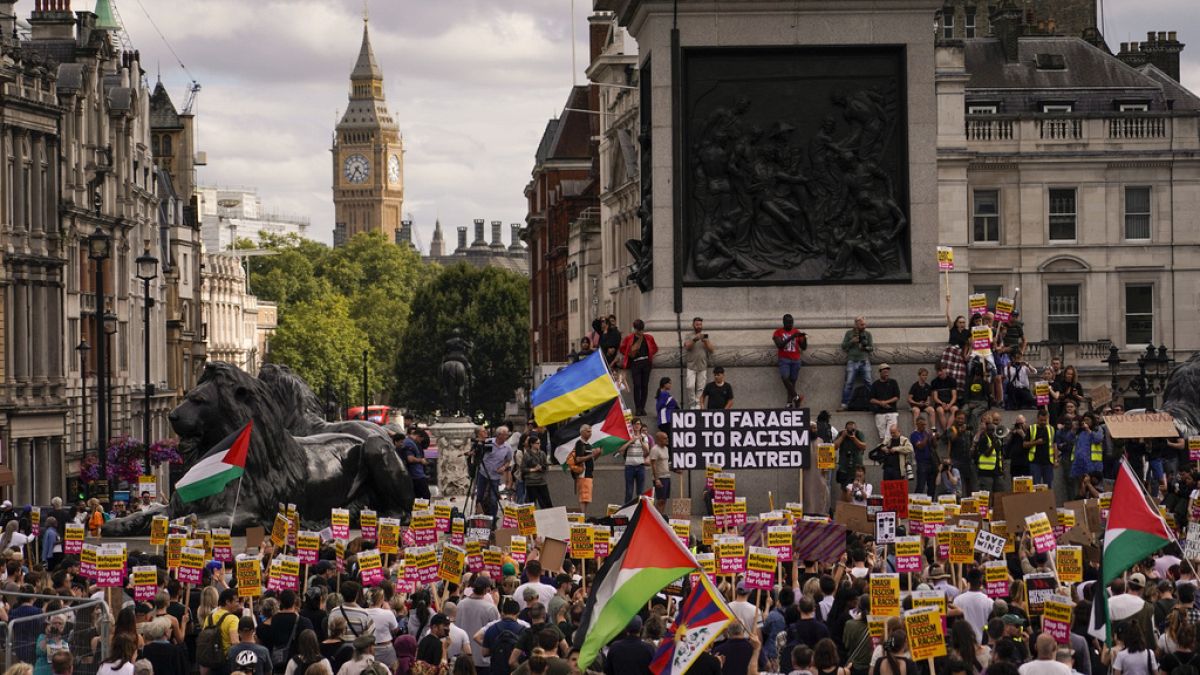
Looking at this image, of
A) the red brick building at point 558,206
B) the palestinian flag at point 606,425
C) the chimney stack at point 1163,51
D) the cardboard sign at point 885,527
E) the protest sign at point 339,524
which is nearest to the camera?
the cardboard sign at point 885,527

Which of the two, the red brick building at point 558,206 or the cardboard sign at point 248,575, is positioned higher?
the red brick building at point 558,206

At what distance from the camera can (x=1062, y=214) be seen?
7688 centimetres

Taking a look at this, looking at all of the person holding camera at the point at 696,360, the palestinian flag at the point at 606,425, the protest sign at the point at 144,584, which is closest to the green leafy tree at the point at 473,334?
the person holding camera at the point at 696,360

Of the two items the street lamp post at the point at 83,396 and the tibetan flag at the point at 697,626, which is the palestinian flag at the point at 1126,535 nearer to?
the tibetan flag at the point at 697,626

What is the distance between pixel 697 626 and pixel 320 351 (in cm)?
16641

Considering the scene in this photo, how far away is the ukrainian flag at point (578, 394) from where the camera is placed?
97.6 feet

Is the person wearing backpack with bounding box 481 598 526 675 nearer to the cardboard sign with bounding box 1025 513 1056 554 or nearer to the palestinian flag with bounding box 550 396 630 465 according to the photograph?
the cardboard sign with bounding box 1025 513 1056 554

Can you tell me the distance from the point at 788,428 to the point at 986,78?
52.2 metres

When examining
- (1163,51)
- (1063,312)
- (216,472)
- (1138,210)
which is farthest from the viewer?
(1163,51)

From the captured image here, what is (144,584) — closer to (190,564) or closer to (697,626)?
(190,564)

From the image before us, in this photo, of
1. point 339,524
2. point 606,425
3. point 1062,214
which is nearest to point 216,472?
point 339,524

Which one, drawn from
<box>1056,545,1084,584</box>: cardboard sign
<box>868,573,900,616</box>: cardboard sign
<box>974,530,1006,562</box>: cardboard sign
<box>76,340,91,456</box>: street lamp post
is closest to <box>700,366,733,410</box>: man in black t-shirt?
<box>974,530,1006,562</box>: cardboard sign

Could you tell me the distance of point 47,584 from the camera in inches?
984

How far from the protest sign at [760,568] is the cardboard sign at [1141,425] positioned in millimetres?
12196
